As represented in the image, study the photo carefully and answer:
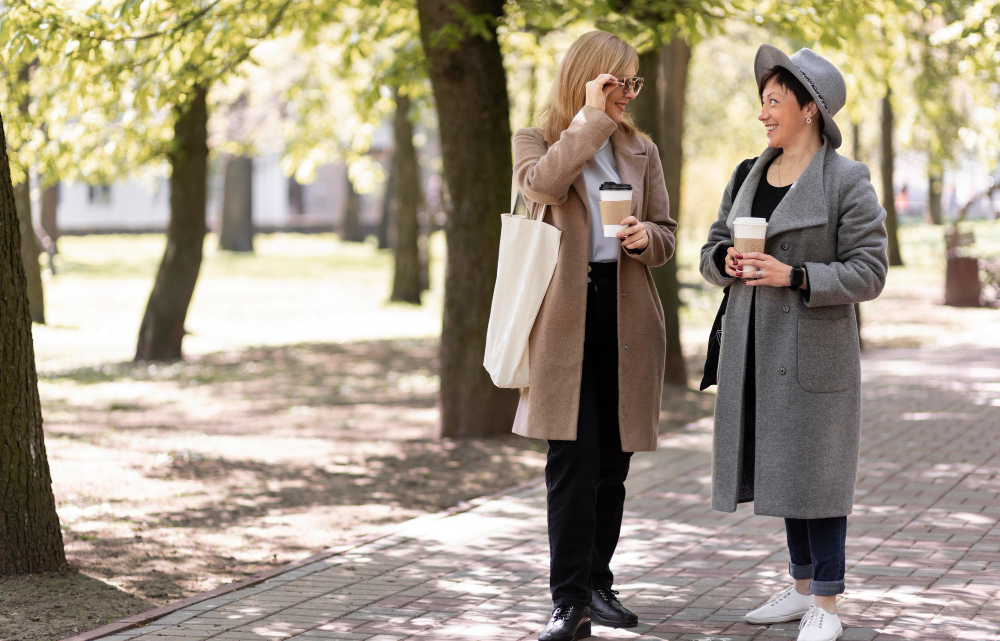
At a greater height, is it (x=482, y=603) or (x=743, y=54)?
(x=743, y=54)

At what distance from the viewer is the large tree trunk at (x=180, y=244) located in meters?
14.1

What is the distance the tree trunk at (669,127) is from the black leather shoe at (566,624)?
573cm

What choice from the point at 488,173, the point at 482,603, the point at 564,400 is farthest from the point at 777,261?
the point at 488,173

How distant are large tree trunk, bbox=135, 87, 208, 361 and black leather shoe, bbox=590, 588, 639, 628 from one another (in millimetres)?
10610

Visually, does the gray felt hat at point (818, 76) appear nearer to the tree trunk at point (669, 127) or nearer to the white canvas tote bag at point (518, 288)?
the white canvas tote bag at point (518, 288)

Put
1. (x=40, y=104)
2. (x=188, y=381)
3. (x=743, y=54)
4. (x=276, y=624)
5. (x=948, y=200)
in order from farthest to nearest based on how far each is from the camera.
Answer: (x=948, y=200), (x=743, y=54), (x=188, y=381), (x=40, y=104), (x=276, y=624)

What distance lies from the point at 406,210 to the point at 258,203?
3675 centimetres

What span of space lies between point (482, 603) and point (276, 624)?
86cm

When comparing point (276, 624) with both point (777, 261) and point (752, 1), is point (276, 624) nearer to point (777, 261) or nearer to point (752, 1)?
point (777, 261)

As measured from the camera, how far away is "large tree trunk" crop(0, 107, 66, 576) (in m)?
4.95

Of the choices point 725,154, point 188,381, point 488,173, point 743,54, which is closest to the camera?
point 488,173

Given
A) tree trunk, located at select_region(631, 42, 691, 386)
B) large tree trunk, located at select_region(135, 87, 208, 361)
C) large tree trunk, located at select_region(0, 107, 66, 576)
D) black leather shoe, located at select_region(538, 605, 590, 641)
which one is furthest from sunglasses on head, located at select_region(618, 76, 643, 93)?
large tree trunk, located at select_region(135, 87, 208, 361)

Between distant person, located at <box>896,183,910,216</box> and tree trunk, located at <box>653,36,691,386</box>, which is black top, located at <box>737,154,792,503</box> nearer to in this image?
tree trunk, located at <box>653,36,691,386</box>

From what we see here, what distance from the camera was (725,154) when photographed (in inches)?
1266
